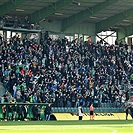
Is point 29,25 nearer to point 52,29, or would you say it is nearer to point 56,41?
point 56,41

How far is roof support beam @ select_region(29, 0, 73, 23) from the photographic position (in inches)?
2082

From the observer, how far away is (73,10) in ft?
189

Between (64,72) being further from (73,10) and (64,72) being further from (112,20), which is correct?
(112,20)

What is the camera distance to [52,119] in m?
44.8

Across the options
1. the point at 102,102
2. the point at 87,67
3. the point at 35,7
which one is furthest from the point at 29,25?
the point at 102,102

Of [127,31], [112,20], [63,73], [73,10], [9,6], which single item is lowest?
[63,73]

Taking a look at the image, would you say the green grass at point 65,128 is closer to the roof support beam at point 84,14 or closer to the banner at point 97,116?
the banner at point 97,116

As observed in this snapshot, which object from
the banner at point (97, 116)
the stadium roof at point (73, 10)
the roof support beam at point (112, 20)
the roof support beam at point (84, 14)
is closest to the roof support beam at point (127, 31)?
the stadium roof at point (73, 10)

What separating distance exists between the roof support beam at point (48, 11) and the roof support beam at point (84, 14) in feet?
12.9

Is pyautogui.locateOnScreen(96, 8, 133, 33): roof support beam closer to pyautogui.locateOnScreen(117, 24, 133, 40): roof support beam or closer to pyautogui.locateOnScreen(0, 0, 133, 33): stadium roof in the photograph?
pyautogui.locateOnScreen(0, 0, 133, 33): stadium roof

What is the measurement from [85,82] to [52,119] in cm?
827

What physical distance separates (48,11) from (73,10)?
11.2ft

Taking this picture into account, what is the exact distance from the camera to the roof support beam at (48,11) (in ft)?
173

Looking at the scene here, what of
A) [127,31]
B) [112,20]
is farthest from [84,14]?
[127,31]
